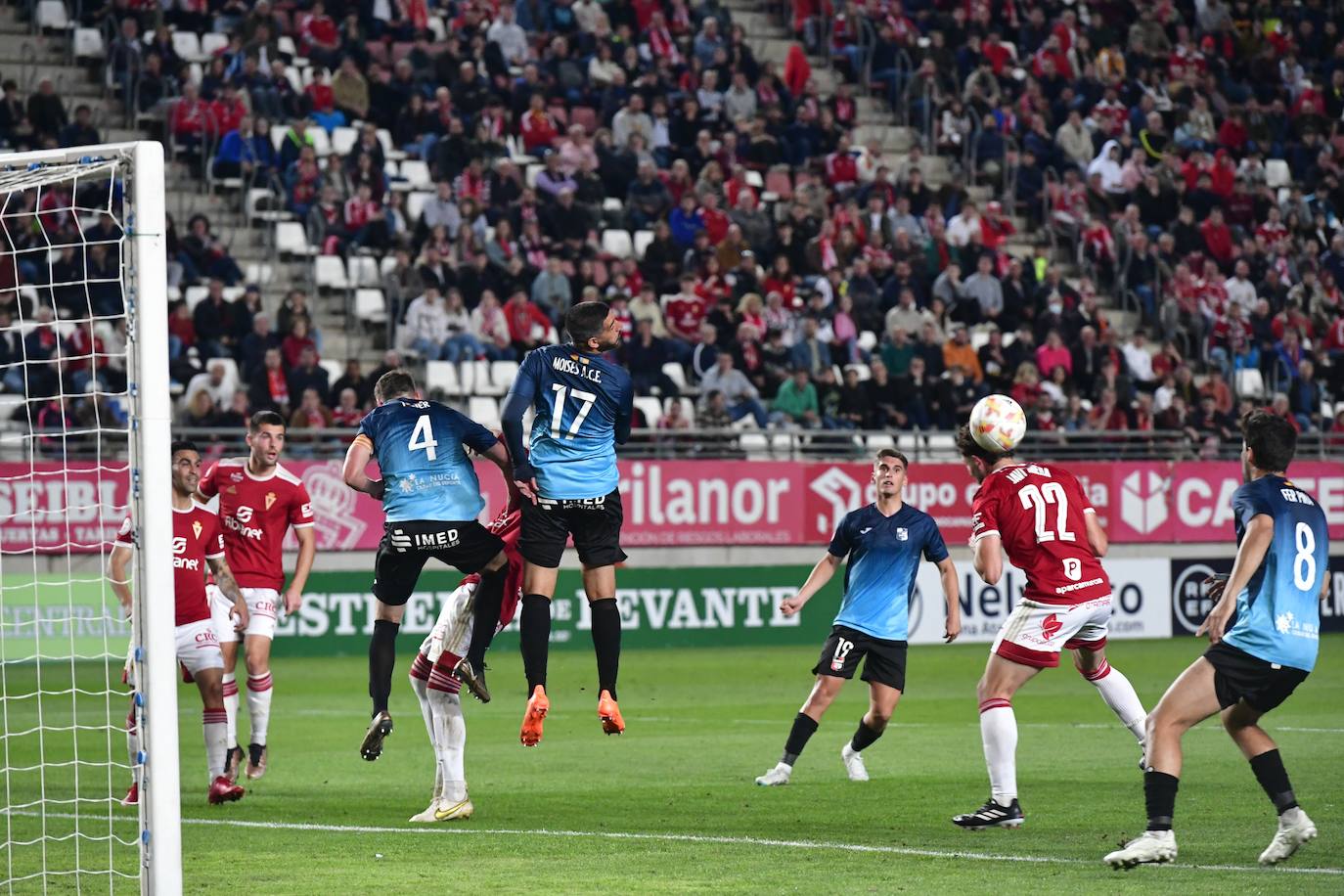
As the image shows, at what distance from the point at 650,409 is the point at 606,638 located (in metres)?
15.6

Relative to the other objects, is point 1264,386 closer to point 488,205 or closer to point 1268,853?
point 488,205

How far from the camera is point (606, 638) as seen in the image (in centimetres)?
1052

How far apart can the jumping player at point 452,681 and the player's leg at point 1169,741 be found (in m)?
3.74

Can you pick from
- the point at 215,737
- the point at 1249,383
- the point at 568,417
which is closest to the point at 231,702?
the point at 215,737

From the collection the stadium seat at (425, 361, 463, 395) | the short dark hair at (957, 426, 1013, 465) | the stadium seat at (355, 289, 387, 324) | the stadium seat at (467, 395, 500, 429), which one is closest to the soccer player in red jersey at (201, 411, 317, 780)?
the short dark hair at (957, 426, 1013, 465)

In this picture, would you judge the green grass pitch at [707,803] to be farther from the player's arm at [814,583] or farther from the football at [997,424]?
the football at [997,424]

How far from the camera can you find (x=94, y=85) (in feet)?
89.7

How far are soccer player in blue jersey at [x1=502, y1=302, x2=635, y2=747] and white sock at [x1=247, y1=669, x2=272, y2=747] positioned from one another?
10.7ft

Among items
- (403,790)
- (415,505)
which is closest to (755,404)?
(403,790)

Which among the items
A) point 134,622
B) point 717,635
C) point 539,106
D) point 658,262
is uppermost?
point 539,106

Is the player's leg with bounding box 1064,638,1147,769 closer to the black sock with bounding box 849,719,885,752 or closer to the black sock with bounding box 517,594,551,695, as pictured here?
the black sock with bounding box 849,719,885,752

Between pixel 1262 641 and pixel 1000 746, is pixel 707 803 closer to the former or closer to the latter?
pixel 1000 746

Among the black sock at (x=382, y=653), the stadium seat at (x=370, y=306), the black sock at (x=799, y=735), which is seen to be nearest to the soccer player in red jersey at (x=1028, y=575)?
the black sock at (x=799, y=735)

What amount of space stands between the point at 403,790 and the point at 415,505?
2.96 meters
